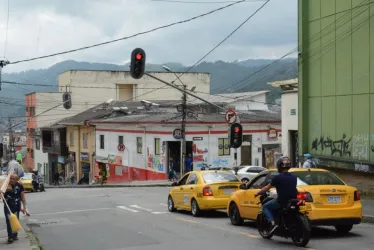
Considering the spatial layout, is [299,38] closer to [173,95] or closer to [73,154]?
[73,154]

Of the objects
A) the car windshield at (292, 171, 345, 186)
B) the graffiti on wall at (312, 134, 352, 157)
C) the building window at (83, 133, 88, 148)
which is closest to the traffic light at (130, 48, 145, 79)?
the graffiti on wall at (312, 134, 352, 157)

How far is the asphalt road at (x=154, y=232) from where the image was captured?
12.0 meters

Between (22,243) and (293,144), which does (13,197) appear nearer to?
(22,243)

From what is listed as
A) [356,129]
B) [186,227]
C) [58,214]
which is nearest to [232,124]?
[356,129]

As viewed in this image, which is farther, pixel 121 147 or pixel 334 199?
pixel 121 147

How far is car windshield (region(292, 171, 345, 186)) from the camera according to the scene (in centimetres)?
1277

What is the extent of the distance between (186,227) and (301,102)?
1122 centimetres

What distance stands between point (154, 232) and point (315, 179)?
4277 mm

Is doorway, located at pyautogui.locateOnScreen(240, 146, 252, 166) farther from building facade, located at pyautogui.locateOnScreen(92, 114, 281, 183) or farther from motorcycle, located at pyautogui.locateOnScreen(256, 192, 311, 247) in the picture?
motorcycle, located at pyautogui.locateOnScreen(256, 192, 311, 247)

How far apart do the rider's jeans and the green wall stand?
393 inches

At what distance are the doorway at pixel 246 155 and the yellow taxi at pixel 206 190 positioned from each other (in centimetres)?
3041

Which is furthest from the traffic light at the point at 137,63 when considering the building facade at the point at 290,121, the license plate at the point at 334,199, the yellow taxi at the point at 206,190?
the license plate at the point at 334,199

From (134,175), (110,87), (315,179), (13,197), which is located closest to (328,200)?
(315,179)

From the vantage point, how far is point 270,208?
1158 centimetres
